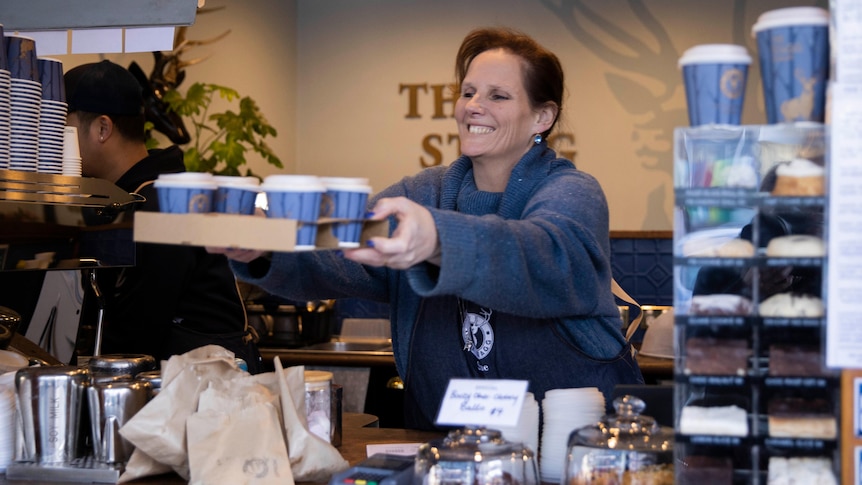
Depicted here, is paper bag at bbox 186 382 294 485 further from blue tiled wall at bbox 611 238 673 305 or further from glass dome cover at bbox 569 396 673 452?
blue tiled wall at bbox 611 238 673 305

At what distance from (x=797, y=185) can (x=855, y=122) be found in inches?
4.7

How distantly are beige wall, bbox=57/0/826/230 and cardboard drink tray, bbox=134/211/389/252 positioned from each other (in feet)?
13.9

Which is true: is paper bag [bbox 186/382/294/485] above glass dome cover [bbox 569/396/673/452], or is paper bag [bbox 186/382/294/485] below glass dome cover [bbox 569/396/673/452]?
below

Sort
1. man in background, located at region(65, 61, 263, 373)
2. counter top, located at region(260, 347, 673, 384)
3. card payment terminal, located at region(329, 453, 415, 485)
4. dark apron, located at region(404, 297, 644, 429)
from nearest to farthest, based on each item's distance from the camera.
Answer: card payment terminal, located at region(329, 453, 415, 485)
dark apron, located at region(404, 297, 644, 429)
man in background, located at region(65, 61, 263, 373)
counter top, located at region(260, 347, 673, 384)

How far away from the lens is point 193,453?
192 cm

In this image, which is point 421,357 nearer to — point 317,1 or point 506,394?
point 506,394

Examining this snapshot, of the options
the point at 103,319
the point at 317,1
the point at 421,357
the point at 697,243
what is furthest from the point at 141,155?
the point at 317,1

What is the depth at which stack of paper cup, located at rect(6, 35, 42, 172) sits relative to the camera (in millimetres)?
2473

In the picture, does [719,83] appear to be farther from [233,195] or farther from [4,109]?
[4,109]

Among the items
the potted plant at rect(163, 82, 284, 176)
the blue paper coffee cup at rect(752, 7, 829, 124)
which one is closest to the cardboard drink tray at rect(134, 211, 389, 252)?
the blue paper coffee cup at rect(752, 7, 829, 124)

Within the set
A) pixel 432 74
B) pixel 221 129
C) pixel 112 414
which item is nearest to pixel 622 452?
pixel 112 414

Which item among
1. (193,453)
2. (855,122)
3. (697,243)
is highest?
(855,122)

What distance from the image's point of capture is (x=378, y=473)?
1.78m

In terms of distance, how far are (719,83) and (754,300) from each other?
13.2 inches
